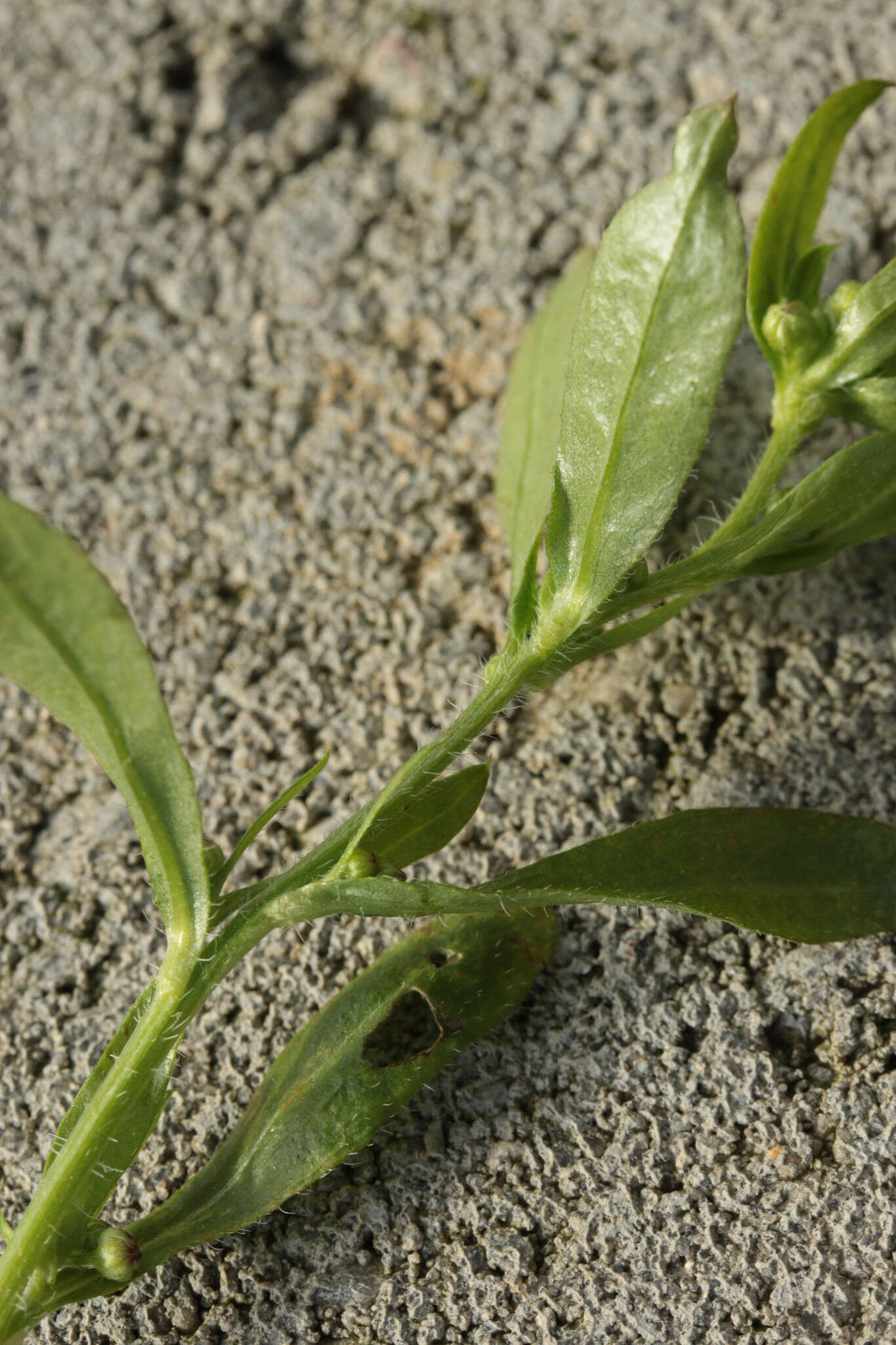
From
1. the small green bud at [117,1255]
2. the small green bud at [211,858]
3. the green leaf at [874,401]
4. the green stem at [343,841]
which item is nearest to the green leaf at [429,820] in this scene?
the green stem at [343,841]

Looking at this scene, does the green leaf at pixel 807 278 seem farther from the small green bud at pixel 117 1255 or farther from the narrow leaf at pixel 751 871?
the small green bud at pixel 117 1255

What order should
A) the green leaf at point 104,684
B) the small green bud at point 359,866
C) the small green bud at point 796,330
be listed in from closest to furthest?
the green leaf at point 104,684, the small green bud at point 359,866, the small green bud at point 796,330

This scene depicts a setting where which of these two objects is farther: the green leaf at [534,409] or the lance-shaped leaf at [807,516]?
the green leaf at [534,409]

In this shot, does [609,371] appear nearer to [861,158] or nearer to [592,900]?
[592,900]

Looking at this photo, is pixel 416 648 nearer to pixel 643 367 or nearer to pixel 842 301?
pixel 643 367

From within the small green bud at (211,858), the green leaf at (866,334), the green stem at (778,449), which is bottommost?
the small green bud at (211,858)

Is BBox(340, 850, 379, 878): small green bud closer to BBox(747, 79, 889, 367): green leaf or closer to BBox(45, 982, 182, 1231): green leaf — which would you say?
BBox(45, 982, 182, 1231): green leaf
